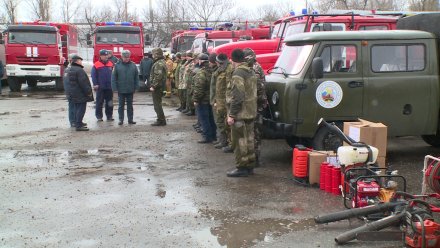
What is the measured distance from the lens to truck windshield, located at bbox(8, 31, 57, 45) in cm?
2201

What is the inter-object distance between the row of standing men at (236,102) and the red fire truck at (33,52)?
13615 mm

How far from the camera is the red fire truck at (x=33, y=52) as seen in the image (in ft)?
71.8

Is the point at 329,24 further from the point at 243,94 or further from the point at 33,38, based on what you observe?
the point at 33,38

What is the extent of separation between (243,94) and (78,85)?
601 centimetres

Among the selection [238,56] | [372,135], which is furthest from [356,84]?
[238,56]

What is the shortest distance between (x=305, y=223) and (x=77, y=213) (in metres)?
2.68

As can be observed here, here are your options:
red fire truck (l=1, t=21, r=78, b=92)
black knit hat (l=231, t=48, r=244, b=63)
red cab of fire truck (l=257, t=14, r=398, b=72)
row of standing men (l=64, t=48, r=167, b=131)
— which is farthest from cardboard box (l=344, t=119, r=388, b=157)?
red fire truck (l=1, t=21, r=78, b=92)

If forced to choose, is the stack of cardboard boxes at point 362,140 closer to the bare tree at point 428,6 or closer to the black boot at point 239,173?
the black boot at point 239,173

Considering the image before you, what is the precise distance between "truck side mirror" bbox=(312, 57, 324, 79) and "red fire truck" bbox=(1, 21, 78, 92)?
660 inches

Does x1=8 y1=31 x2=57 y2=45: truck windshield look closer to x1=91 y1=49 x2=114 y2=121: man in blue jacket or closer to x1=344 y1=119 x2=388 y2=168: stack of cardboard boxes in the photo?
x1=91 y1=49 x2=114 y2=121: man in blue jacket

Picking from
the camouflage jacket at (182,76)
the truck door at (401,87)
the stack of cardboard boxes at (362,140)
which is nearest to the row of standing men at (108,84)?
the camouflage jacket at (182,76)

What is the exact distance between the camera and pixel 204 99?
1021 cm

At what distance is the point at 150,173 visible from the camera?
8070 mm

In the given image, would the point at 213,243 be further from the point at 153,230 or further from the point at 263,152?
the point at 263,152
